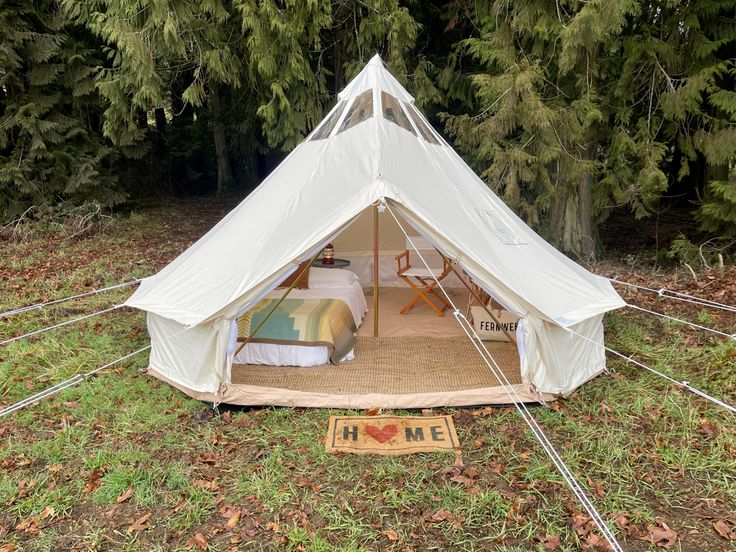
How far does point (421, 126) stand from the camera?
4473 mm

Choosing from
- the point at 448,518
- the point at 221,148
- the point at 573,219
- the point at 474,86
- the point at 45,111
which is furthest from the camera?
the point at 221,148

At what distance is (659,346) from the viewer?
396 cm

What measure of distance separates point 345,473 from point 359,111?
2.83 meters

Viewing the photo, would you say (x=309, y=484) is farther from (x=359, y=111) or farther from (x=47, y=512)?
(x=359, y=111)

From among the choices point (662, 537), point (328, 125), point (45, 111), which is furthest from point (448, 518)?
point (45, 111)

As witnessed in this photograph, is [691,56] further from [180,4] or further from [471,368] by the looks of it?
[180,4]

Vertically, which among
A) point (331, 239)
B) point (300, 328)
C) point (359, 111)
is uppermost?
point (359, 111)

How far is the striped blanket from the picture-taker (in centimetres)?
388

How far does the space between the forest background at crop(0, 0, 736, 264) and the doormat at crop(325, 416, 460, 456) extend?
3334mm

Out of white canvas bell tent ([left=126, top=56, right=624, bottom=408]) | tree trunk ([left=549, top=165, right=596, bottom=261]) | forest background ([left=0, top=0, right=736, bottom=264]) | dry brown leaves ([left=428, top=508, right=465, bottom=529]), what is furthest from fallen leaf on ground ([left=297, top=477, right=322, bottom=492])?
tree trunk ([left=549, top=165, right=596, bottom=261])

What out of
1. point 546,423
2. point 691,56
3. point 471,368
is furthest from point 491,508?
point 691,56

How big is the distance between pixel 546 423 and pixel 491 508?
861 millimetres

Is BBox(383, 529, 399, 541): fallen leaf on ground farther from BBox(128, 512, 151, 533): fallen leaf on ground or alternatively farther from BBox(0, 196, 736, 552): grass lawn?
BBox(128, 512, 151, 533): fallen leaf on ground

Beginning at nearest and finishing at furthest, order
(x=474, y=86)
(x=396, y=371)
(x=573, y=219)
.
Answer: (x=396, y=371), (x=573, y=219), (x=474, y=86)
